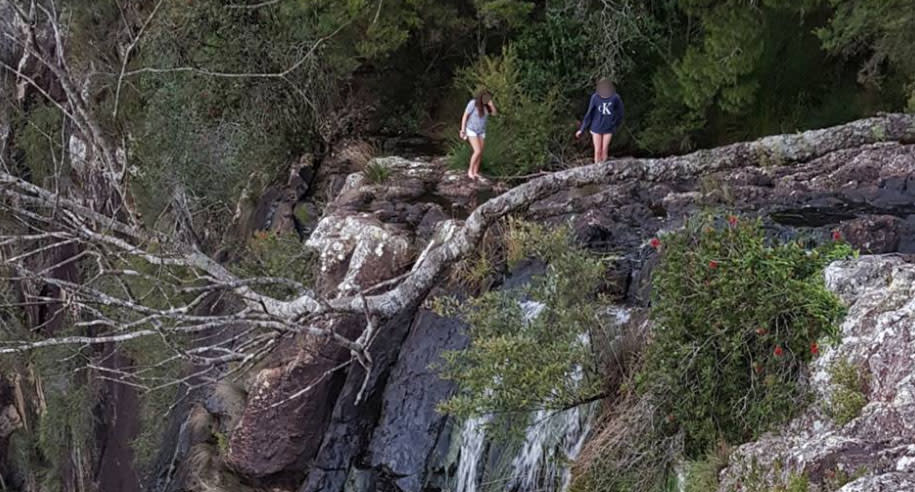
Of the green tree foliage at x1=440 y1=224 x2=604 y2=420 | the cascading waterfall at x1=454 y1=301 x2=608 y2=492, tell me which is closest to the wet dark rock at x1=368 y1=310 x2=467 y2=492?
the cascading waterfall at x1=454 y1=301 x2=608 y2=492

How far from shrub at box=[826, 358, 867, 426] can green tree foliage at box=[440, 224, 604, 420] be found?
66.2 inches

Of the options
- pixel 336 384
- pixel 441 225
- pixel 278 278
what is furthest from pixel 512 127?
pixel 278 278

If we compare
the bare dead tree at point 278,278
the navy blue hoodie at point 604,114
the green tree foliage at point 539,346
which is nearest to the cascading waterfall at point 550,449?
the green tree foliage at point 539,346

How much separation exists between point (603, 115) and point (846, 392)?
5889mm

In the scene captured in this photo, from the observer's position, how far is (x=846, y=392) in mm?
4547

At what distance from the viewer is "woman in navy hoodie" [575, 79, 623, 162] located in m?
9.91

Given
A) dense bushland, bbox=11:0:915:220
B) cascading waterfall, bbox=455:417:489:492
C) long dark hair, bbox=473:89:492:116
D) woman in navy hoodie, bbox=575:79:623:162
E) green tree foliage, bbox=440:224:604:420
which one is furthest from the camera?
→ dense bushland, bbox=11:0:915:220

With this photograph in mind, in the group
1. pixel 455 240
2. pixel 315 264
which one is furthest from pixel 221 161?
pixel 455 240

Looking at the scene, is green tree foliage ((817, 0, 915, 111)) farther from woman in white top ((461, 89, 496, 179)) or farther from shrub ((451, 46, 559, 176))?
woman in white top ((461, 89, 496, 179))

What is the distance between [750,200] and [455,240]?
2873 mm

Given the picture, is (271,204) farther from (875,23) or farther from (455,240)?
(875,23)

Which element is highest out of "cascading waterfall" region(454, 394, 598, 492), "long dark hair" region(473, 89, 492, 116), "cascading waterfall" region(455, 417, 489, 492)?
"long dark hair" region(473, 89, 492, 116)

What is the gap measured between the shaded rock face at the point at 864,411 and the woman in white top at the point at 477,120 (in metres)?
5.71

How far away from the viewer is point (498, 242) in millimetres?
Result: 8289
